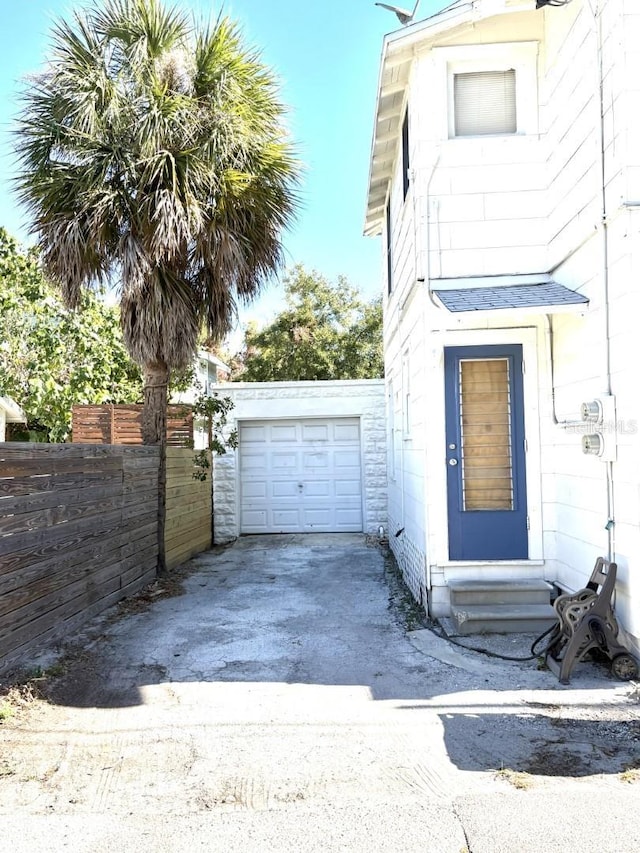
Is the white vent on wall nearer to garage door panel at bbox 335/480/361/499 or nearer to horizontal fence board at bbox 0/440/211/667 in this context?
horizontal fence board at bbox 0/440/211/667

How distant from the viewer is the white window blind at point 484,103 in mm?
6551

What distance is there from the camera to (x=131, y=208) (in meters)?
7.57

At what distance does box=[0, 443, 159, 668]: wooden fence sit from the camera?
16.2 ft

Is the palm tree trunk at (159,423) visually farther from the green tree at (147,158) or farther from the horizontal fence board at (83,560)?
the green tree at (147,158)

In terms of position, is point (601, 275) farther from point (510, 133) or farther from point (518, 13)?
point (518, 13)

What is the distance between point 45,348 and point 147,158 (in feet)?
26.1

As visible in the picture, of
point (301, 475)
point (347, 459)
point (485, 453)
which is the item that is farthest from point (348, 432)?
point (485, 453)

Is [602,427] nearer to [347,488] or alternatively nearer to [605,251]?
[605,251]

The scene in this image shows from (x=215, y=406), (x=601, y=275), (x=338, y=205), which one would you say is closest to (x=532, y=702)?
(x=601, y=275)

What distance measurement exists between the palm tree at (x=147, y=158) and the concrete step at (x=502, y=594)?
4.35 m

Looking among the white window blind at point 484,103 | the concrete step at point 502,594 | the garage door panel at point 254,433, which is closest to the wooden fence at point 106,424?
the garage door panel at point 254,433

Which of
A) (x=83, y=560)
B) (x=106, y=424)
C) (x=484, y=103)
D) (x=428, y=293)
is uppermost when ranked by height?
(x=484, y=103)

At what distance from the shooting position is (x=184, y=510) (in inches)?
399

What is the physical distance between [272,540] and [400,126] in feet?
23.3
